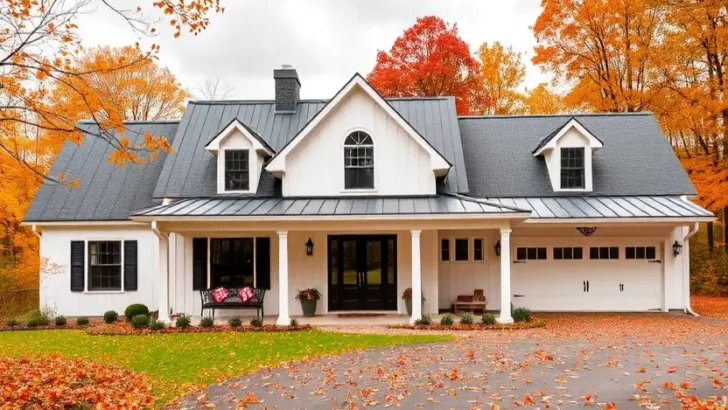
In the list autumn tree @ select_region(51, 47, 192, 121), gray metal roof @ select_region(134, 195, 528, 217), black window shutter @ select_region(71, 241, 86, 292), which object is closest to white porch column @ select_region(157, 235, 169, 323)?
gray metal roof @ select_region(134, 195, 528, 217)

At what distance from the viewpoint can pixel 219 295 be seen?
603 inches

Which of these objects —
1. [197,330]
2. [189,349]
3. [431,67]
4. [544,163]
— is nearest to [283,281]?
[197,330]

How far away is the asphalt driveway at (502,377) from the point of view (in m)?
7.21

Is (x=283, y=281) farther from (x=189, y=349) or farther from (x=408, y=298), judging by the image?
(x=189, y=349)

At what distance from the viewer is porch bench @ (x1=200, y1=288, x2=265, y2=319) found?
15.2 meters

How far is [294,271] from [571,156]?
9019 mm

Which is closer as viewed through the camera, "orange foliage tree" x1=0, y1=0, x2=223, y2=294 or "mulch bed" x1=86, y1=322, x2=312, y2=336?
"orange foliage tree" x1=0, y1=0, x2=223, y2=294

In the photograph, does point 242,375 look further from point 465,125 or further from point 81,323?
point 465,125

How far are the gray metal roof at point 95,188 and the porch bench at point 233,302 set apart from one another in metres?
3.65

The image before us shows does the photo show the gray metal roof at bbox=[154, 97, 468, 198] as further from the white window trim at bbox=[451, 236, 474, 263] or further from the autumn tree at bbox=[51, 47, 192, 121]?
the autumn tree at bbox=[51, 47, 192, 121]

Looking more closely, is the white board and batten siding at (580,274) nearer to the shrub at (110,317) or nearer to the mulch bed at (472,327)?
the mulch bed at (472,327)

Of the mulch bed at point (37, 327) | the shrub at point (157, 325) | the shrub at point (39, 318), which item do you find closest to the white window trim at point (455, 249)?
the shrub at point (157, 325)

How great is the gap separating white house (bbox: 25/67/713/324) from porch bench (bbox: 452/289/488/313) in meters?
0.40

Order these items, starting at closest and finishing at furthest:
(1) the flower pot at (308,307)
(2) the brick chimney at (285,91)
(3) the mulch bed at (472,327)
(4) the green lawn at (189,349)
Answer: (4) the green lawn at (189,349)
(3) the mulch bed at (472,327)
(1) the flower pot at (308,307)
(2) the brick chimney at (285,91)
